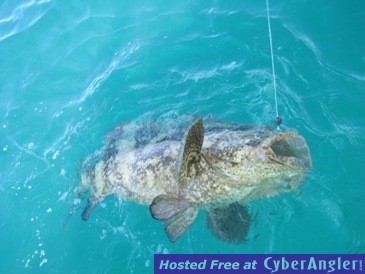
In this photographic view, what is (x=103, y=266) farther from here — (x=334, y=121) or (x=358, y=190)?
(x=334, y=121)

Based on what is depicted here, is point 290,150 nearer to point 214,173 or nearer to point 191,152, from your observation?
point 214,173

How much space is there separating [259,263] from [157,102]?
3.84 meters

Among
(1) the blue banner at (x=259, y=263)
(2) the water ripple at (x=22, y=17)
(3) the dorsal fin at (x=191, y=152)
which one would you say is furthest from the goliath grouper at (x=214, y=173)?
(2) the water ripple at (x=22, y=17)

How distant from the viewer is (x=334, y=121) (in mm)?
5973

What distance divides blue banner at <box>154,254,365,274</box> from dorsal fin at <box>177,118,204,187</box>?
4.49ft

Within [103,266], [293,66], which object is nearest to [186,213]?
[103,266]

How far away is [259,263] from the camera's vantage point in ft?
16.4

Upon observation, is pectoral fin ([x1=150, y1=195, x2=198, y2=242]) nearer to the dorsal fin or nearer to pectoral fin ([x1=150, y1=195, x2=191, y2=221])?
pectoral fin ([x1=150, y1=195, x2=191, y2=221])

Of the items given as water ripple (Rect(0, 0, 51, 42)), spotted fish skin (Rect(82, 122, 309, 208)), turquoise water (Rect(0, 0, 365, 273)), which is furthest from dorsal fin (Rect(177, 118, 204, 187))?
water ripple (Rect(0, 0, 51, 42))

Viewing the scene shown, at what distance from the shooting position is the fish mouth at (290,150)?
3824 mm

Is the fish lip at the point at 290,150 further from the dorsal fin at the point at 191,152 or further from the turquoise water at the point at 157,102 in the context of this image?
the turquoise water at the point at 157,102

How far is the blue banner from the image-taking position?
4.69 metres

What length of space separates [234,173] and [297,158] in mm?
809

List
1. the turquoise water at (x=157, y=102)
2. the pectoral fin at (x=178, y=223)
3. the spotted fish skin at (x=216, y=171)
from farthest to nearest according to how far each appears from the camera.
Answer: the turquoise water at (x=157, y=102), the pectoral fin at (x=178, y=223), the spotted fish skin at (x=216, y=171)
